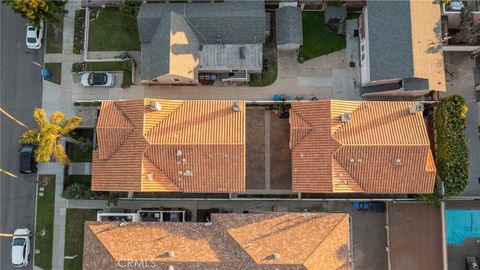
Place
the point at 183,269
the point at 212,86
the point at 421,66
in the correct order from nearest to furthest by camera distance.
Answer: the point at 183,269, the point at 421,66, the point at 212,86

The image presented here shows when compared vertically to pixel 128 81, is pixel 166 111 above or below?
below

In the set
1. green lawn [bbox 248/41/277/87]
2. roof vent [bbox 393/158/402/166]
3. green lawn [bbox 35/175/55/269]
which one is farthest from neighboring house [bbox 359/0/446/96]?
green lawn [bbox 35/175/55/269]

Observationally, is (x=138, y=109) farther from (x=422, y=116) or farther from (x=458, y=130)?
(x=458, y=130)

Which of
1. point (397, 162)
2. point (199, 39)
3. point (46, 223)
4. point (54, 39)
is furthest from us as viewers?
point (54, 39)

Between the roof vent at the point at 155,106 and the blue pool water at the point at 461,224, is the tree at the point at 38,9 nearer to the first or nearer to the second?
the roof vent at the point at 155,106

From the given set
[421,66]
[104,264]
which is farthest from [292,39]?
[104,264]

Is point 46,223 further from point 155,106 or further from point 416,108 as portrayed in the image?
point 416,108

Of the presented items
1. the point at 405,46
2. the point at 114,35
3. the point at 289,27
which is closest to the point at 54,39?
the point at 114,35
